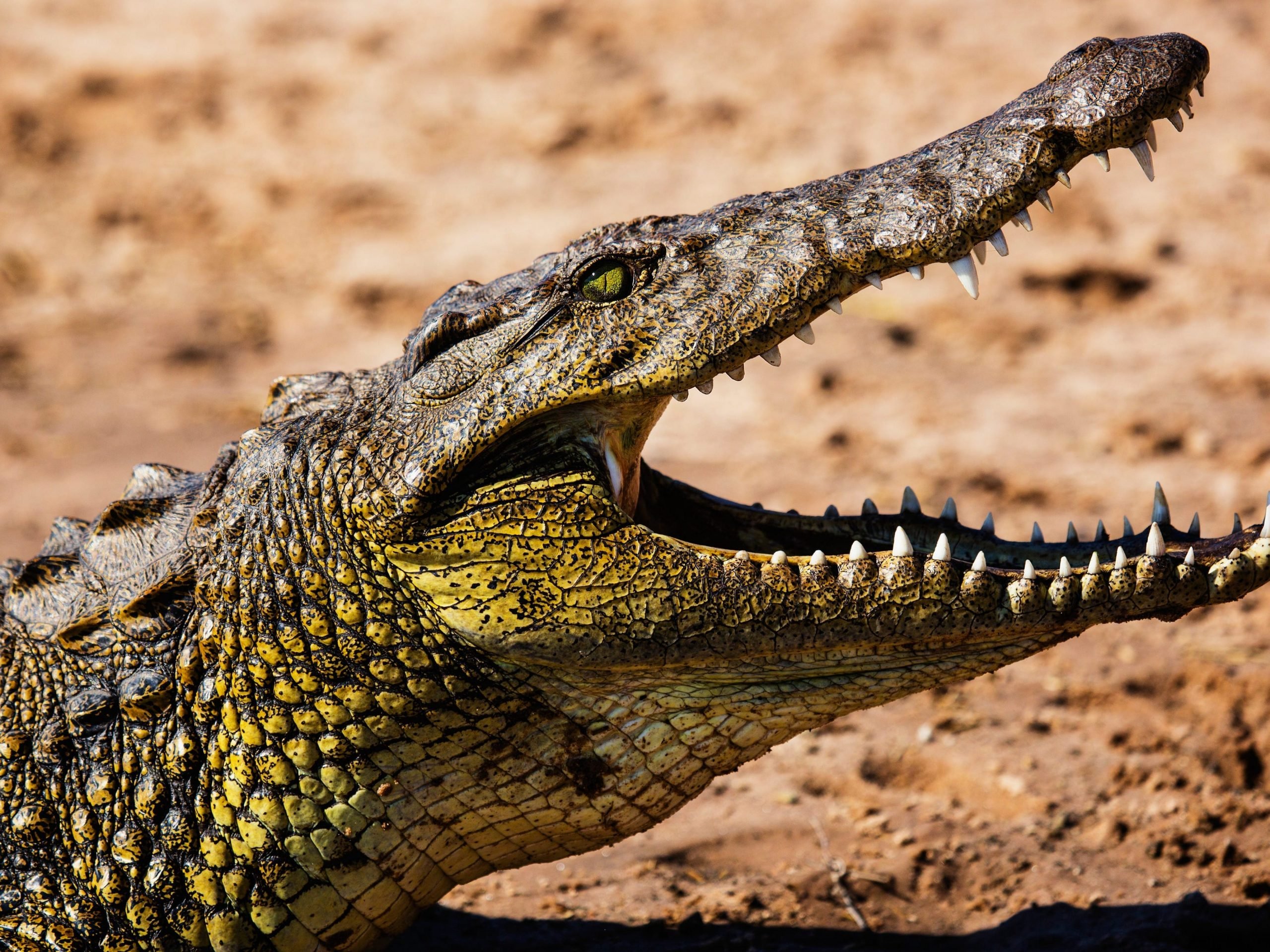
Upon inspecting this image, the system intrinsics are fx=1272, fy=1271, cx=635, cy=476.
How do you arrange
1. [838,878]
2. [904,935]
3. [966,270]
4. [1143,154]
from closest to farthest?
1. [966,270]
2. [1143,154]
3. [904,935]
4. [838,878]

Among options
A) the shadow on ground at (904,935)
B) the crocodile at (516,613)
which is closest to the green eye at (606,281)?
the crocodile at (516,613)

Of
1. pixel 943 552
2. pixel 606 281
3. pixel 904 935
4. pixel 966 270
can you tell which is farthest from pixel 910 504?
pixel 904 935

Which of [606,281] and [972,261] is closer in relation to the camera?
[972,261]

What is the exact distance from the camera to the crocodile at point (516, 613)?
256 cm

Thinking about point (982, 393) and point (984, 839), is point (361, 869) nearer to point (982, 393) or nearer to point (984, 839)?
point (984, 839)

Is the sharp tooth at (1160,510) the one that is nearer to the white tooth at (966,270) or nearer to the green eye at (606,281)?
the white tooth at (966,270)

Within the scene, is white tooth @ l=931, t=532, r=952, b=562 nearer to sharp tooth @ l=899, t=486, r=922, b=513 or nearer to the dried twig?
sharp tooth @ l=899, t=486, r=922, b=513

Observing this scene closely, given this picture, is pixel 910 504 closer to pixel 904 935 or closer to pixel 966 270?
pixel 966 270

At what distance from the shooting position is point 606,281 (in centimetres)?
269

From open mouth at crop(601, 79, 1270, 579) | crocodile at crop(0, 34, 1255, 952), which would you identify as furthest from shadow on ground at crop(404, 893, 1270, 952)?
→ open mouth at crop(601, 79, 1270, 579)

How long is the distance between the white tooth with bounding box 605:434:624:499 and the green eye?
301 millimetres

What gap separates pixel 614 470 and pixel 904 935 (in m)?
1.57

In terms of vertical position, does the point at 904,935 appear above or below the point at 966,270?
below

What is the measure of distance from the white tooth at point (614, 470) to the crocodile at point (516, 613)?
4 centimetres
